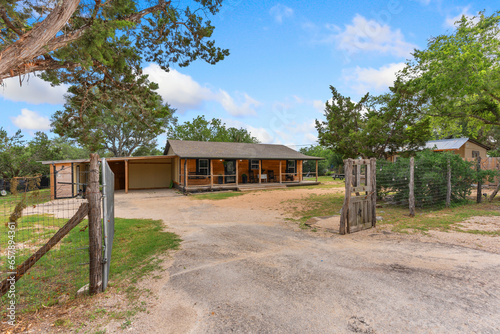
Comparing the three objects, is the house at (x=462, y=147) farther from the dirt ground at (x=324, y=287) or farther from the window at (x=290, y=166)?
the dirt ground at (x=324, y=287)

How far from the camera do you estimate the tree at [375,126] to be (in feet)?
31.4

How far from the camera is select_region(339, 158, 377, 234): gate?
6.23 m

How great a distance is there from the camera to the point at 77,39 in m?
5.02

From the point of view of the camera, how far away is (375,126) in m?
9.35

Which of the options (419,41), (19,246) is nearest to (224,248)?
(19,246)

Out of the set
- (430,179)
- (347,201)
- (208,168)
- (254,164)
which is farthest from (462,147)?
(208,168)

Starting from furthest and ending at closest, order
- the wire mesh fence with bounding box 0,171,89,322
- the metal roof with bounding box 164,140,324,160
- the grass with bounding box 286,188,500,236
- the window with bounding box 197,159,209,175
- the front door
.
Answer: the front door → the window with bounding box 197,159,209,175 → the metal roof with bounding box 164,140,324,160 → the grass with bounding box 286,188,500,236 → the wire mesh fence with bounding box 0,171,89,322

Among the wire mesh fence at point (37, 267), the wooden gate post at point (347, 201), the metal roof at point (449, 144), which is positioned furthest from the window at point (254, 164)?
the metal roof at point (449, 144)

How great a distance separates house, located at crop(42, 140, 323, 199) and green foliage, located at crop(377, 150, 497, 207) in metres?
10.9

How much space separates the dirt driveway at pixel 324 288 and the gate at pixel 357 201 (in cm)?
63

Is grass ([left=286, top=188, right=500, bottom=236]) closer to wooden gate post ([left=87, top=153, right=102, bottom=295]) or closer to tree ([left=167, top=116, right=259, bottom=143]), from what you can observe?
wooden gate post ([left=87, top=153, right=102, bottom=295])

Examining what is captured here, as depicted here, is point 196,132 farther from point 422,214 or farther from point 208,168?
point 422,214

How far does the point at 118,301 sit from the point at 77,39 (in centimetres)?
546

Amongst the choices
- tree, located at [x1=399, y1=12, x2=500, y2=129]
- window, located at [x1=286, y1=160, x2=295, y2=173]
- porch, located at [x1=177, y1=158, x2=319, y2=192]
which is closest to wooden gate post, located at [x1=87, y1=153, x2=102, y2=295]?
tree, located at [x1=399, y1=12, x2=500, y2=129]
